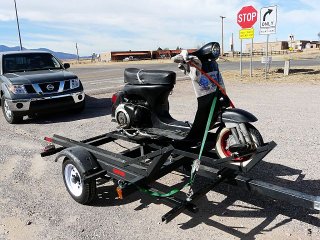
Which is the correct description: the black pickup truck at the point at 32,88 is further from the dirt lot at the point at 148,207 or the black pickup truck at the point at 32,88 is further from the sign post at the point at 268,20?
the sign post at the point at 268,20

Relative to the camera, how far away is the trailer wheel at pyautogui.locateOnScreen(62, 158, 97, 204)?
392 centimetres

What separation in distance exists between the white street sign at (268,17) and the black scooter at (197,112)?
12.6 m

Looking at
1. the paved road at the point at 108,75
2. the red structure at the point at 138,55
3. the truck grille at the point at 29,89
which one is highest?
the red structure at the point at 138,55

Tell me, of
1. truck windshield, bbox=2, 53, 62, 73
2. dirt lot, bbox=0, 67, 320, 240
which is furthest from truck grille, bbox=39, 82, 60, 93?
dirt lot, bbox=0, 67, 320, 240

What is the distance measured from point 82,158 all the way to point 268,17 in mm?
14194

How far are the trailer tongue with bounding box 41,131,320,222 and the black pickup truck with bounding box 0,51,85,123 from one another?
4.37 meters

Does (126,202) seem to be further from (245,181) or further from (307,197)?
(307,197)

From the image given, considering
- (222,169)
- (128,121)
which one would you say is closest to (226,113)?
(222,169)

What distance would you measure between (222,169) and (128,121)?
A: 5.67 feet

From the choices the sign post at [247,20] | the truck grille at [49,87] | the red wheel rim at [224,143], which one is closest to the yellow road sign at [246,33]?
the sign post at [247,20]

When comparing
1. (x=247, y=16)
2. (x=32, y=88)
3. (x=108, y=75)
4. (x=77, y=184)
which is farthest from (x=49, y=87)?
(x=108, y=75)

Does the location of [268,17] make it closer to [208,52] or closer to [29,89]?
[29,89]

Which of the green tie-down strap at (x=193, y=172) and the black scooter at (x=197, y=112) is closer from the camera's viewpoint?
the green tie-down strap at (x=193, y=172)

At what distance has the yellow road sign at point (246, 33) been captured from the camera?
16.3 metres
